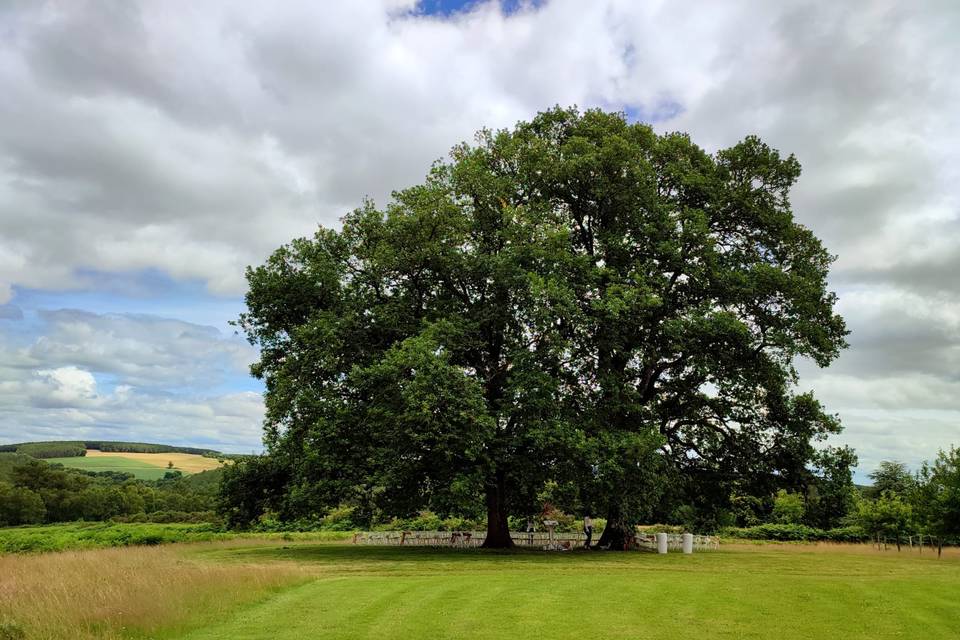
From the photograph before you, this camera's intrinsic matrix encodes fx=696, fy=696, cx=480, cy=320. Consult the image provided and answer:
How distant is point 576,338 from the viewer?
89.5 ft

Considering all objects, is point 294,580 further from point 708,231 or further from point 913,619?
point 708,231

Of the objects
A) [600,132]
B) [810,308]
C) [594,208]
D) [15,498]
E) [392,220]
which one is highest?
[600,132]

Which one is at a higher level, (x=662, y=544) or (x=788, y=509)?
(x=788, y=509)

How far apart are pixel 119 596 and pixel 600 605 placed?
937cm

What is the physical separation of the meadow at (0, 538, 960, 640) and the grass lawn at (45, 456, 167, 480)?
323 feet

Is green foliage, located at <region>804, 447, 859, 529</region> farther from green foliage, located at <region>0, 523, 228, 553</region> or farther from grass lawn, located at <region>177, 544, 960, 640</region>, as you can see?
green foliage, located at <region>0, 523, 228, 553</region>

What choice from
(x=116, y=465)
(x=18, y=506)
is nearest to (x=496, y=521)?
(x=18, y=506)

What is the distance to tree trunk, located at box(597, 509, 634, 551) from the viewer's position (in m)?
31.0

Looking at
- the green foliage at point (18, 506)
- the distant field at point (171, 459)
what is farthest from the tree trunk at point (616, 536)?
the distant field at point (171, 459)

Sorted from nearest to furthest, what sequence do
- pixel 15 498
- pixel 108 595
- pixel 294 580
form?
1. pixel 108 595
2. pixel 294 580
3. pixel 15 498

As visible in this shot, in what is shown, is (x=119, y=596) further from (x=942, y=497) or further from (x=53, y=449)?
(x=53, y=449)

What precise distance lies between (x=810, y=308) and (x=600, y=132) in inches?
446

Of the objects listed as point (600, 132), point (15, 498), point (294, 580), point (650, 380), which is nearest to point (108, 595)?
point (294, 580)

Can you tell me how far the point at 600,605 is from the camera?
14.3 m
